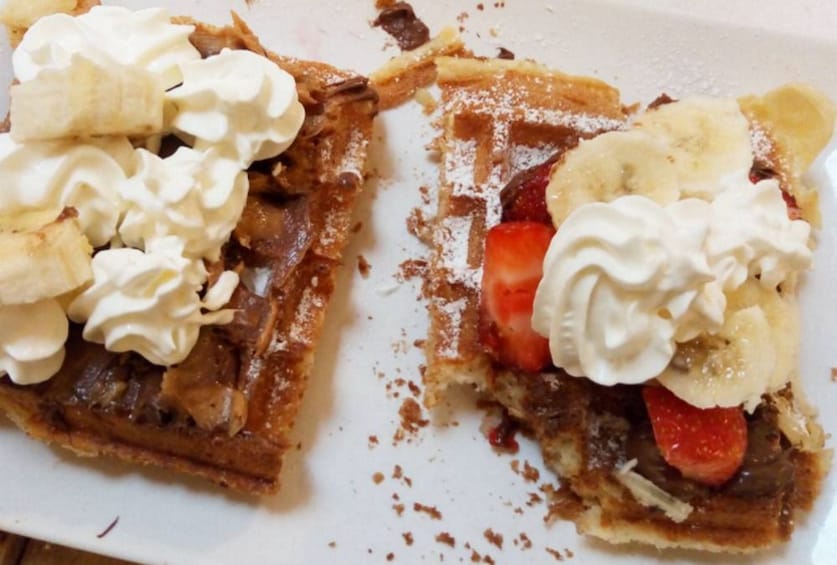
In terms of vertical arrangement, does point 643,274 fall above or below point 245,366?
above

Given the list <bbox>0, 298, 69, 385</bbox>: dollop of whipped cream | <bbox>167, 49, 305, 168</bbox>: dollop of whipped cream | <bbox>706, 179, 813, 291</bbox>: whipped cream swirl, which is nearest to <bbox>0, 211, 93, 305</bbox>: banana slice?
<bbox>0, 298, 69, 385</bbox>: dollop of whipped cream

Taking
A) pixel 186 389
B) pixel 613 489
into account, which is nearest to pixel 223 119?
pixel 186 389

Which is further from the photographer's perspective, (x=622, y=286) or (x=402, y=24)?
(x=402, y=24)

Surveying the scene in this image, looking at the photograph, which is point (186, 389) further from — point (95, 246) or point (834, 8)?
point (834, 8)

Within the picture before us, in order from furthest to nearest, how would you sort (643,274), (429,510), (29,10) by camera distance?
(29,10)
(429,510)
(643,274)

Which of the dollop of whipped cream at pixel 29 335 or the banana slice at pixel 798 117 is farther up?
the banana slice at pixel 798 117

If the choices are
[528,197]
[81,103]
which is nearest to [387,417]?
[528,197]

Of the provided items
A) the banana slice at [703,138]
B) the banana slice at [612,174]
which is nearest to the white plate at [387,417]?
the banana slice at [703,138]

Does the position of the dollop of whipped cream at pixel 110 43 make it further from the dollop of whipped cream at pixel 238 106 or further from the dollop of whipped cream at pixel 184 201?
the dollop of whipped cream at pixel 184 201

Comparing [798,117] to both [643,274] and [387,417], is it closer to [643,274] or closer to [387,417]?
[643,274]
